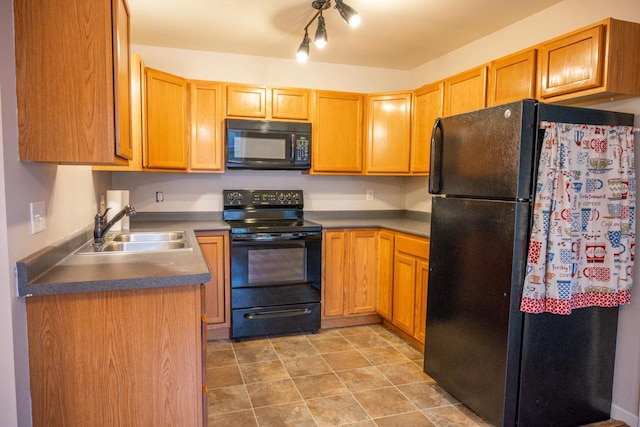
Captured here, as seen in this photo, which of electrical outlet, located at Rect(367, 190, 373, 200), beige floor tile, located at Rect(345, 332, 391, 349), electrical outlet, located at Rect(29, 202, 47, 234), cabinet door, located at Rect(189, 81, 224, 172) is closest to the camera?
electrical outlet, located at Rect(29, 202, 47, 234)

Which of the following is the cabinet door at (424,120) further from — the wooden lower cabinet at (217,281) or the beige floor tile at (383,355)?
the wooden lower cabinet at (217,281)

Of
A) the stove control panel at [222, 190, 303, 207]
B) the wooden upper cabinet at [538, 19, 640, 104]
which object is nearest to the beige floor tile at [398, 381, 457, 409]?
the wooden upper cabinet at [538, 19, 640, 104]

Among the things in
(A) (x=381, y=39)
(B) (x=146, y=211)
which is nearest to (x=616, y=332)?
(A) (x=381, y=39)

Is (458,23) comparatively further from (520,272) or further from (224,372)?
(224,372)

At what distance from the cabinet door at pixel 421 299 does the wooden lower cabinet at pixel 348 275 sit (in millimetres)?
610

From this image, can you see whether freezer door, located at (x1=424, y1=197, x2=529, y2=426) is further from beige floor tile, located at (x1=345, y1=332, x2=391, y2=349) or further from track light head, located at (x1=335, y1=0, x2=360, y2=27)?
track light head, located at (x1=335, y1=0, x2=360, y2=27)

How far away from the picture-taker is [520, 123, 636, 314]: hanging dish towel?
6.07 ft

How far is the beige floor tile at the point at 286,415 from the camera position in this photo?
2.11 m

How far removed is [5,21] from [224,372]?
2218 mm

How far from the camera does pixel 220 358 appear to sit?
9.52ft

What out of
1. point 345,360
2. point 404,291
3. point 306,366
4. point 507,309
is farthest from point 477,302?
point 306,366

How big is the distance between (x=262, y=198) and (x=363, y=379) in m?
1.82

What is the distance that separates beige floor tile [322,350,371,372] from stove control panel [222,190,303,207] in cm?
146

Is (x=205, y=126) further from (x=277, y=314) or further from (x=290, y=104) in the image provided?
(x=277, y=314)
